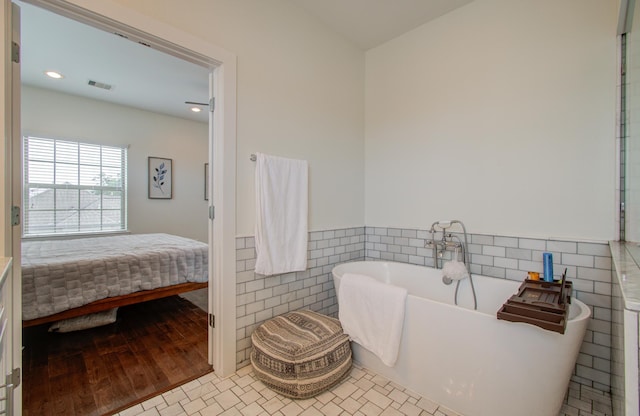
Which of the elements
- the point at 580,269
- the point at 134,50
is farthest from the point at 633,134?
the point at 134,50

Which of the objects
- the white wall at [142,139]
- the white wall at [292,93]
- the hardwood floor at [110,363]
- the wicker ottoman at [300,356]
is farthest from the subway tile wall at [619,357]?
the white wall at [142,139]

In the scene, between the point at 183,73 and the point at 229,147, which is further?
the point at 183,73

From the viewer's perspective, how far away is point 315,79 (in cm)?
258

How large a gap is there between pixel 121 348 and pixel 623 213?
3.79 meters

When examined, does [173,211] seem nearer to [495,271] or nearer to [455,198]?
[455,198]

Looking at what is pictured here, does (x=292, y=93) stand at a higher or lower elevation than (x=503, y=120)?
higher

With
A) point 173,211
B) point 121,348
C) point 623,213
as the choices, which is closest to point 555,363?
point 623,213

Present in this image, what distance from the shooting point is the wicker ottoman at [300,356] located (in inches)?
68.3

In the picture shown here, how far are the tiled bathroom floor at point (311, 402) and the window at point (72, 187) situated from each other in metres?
3.84

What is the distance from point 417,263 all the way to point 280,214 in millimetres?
1402

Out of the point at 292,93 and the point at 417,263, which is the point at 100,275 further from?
the point at 417,263

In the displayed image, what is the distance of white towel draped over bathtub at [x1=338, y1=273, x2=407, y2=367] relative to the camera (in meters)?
1.81

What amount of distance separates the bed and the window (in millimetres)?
1141

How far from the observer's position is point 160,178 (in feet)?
16.5
